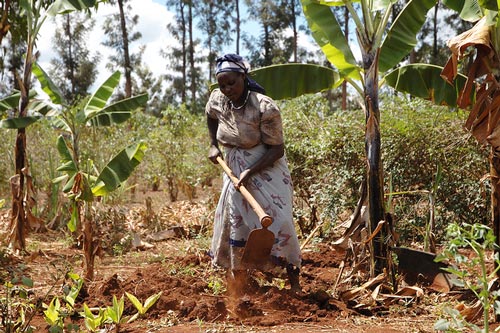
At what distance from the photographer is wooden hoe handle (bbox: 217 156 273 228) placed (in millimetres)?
3729

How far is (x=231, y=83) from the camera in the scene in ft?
13.2

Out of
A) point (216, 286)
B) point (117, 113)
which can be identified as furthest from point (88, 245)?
point (117, 113)

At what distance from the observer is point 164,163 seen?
12.0 meters

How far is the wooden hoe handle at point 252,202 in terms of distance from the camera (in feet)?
12.2

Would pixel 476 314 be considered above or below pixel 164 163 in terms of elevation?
below

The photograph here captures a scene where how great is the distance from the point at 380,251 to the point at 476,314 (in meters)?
1.06

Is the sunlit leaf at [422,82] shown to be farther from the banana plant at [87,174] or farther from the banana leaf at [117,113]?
the banana leaf at [117,113]

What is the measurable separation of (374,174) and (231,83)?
1.39 m

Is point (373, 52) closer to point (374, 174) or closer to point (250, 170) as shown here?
point (374, 174)

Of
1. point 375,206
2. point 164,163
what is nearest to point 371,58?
point 375,206

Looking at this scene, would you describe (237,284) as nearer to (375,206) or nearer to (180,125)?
(375,206)

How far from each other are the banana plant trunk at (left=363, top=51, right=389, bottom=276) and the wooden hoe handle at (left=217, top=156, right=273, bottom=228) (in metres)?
1.07

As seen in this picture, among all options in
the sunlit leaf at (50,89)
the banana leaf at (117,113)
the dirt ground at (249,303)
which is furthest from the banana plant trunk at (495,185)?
the banana leaf at (117,113)

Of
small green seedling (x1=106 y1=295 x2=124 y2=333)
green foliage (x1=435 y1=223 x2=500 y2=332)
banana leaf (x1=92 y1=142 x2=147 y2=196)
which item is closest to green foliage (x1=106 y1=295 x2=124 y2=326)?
small green seedling (x1=106 y1=295 x2=124 y2=333)
